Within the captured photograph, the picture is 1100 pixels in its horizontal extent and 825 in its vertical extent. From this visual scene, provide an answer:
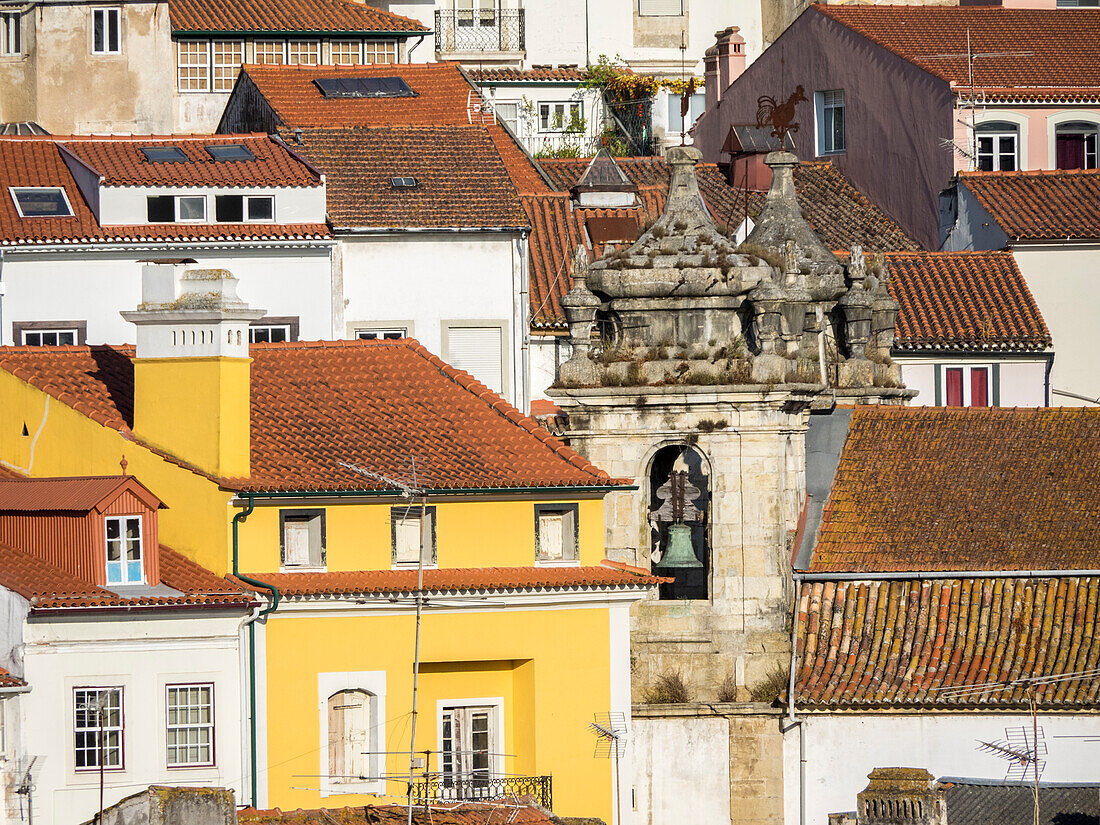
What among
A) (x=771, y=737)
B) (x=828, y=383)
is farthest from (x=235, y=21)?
(x=771, y=737)

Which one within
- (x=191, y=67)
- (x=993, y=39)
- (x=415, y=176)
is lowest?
(x=415, y=176)

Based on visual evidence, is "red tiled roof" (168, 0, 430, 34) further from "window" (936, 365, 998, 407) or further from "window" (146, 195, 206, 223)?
"window" (936, 365, 998, 407)

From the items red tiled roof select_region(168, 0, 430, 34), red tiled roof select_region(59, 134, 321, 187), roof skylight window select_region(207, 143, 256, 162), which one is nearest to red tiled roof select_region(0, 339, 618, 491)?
red tiled roof select_region(59, 134, 321, 187)

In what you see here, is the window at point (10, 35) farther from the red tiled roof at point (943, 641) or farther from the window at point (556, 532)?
the red tiled roof at point (943, 641)

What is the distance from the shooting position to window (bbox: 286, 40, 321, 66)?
67.2m

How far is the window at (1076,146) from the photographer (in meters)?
63.7

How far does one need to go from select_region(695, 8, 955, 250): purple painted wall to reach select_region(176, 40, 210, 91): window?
1155 centimetres

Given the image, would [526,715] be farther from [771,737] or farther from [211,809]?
[211,809]

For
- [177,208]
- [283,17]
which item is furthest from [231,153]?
[283,17]

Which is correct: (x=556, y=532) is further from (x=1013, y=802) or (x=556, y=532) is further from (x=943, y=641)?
(x=1013, y=802)

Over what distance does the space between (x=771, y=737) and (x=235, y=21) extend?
1180 inches

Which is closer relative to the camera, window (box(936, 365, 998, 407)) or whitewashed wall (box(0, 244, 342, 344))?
whitewashed wall (box(0, 244, 342, 344))

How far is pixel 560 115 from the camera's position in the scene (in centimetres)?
7238

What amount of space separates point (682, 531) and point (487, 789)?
4.78 m
